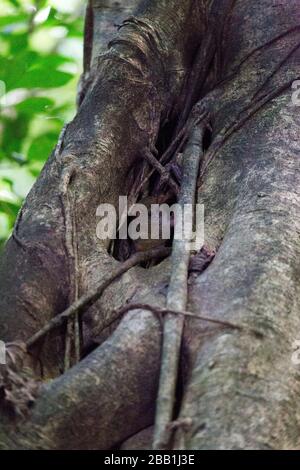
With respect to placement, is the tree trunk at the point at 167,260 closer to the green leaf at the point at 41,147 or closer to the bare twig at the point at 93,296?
the bare twig at the point at 93,296

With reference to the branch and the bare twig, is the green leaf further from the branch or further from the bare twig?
the bare twig

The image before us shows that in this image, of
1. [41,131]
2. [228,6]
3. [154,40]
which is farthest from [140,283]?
[41,131]

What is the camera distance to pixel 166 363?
1313 millimetres

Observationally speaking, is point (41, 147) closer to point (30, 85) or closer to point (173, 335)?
point (30, 85)

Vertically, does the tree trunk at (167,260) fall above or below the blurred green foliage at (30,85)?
below

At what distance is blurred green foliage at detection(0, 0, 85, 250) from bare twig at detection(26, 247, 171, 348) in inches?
36.8

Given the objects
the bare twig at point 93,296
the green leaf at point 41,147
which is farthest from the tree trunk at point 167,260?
the green leaf at point 41,147

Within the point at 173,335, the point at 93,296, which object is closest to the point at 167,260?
the point at 93,296

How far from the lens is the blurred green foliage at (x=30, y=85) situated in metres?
2.58

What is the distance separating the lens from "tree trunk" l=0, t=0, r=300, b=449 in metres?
1.28

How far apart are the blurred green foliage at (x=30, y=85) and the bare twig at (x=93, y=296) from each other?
94 centimetres

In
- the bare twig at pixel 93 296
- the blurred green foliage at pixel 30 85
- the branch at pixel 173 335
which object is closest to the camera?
the branch at pixel 173 335
